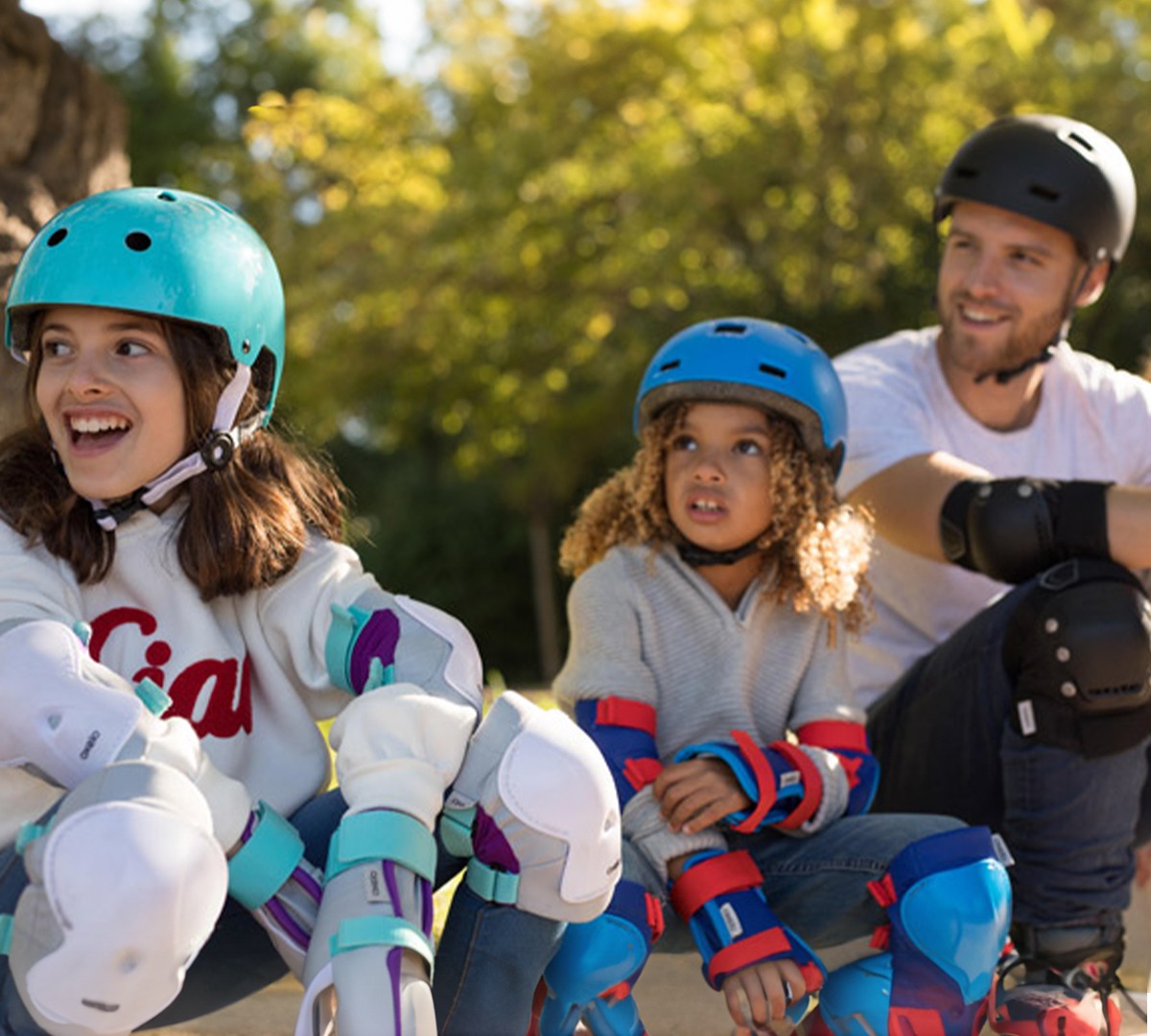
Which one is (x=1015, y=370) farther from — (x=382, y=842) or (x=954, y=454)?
(x=382, y=842)

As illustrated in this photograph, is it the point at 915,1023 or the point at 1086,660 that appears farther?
the point at 1086,660

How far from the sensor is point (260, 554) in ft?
8.36

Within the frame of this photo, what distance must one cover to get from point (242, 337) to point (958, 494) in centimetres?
150

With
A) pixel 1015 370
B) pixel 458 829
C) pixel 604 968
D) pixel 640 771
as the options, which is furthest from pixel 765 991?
pixel 1015 370

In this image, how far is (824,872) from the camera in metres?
2.87

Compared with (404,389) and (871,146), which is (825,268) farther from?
(404,389)

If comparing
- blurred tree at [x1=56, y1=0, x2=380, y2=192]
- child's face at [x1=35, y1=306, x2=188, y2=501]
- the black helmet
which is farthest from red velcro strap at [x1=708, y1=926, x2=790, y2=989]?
blurred tree at [x1=56, y1=0, x2=380, y2=192]

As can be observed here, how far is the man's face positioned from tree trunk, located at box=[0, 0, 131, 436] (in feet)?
7.45

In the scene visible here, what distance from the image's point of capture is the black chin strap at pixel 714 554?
125 inches

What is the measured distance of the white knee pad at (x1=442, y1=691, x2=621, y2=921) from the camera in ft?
7.30

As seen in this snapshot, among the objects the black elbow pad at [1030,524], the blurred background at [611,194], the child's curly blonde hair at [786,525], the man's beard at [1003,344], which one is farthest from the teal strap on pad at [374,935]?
the blurred background at [611,194]

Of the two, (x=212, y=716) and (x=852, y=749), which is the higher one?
(x=212, y=716)

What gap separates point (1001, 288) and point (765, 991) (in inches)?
75.4

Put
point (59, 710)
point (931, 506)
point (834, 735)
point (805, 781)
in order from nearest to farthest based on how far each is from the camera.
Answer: point (59, 710)
point (805, 781)
point (834, 735)
point (931, 506)
